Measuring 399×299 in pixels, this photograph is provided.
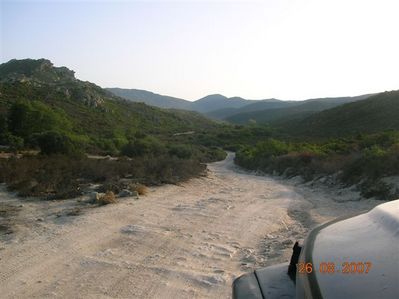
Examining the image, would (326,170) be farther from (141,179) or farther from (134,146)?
(134,146)

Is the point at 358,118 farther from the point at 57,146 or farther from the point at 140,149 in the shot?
A: the point at 57,146

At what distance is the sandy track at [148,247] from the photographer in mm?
5324

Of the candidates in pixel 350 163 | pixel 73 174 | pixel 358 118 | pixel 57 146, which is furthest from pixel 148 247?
pixel 358 118

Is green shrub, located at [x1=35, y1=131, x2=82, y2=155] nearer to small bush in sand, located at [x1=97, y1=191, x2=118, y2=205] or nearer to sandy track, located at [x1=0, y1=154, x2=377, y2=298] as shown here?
sandy track, located at [x1=0, y1=154, x2=377, y2=298]

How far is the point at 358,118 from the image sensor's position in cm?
6700

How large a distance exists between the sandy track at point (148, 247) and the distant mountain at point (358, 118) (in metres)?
46.9

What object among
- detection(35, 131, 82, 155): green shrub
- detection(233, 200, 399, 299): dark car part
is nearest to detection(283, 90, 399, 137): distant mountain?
detection(35, 131, 82, 155): green shrub

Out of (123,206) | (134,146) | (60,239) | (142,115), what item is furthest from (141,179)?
(142,115)

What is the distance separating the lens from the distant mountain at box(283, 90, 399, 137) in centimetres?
A: 5803

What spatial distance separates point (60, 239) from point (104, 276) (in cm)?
203
